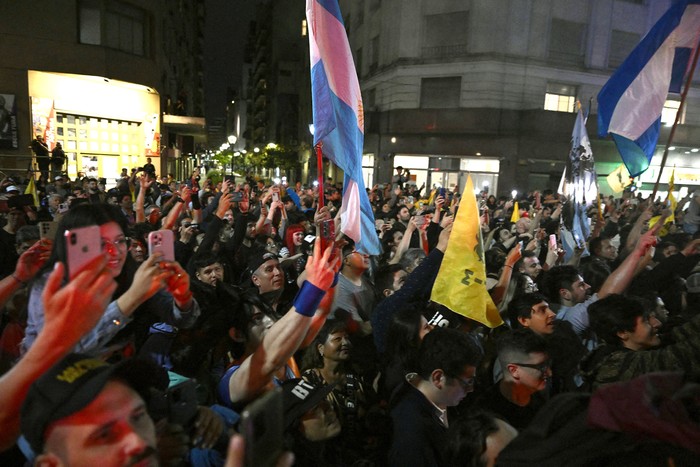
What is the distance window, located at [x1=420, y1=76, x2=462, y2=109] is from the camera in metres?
29.0

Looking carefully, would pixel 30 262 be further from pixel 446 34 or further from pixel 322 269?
pixel 446 34

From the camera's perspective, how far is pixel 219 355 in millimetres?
3055

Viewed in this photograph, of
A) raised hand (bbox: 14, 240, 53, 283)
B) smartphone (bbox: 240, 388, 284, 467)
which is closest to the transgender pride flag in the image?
raised hand (bbox: 14, 240, 53, 283)

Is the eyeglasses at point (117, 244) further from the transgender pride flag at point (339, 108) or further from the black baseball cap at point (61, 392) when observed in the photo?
the transgender pride flag at point (339, 108)

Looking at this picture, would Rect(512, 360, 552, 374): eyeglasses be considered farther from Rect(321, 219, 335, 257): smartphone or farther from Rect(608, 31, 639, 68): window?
Rect(608, 31, 639, 68): window

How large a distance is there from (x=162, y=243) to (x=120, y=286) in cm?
73

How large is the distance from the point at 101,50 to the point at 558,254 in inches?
861

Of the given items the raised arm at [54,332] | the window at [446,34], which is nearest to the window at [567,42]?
the window at [446,34]

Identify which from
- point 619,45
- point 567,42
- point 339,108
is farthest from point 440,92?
point 339,108

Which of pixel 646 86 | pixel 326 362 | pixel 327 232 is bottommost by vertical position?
pixel 326 362

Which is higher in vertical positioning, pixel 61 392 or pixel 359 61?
pixel 359 61

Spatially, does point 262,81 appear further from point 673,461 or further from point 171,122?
point 673,461

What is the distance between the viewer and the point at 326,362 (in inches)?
127

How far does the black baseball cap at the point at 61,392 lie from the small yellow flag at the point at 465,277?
2.94 m
